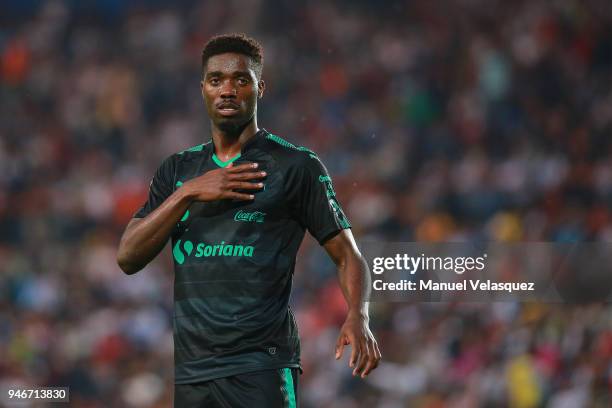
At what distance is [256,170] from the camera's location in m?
2.16

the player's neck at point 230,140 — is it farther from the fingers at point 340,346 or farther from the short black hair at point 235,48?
the fingers at point 340,346

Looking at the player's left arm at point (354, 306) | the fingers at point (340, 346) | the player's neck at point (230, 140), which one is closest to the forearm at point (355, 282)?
the player's left arm at point (354, 306)

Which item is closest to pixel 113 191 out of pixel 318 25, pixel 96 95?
pixel 96 95

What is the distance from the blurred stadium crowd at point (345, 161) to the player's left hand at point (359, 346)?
2787 mm

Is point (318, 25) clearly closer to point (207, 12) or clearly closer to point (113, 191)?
point (207, 12)

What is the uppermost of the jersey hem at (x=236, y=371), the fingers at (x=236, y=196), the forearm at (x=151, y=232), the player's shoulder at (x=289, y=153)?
the player's shoulder at (x=289, y=153)

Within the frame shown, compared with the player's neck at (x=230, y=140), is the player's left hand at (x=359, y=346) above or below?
below

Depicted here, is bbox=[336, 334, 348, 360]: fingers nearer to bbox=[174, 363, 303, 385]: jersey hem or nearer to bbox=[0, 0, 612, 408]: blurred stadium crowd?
bbox=[174, 363, 303, 385]: jersey hem

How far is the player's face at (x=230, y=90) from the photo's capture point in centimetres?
219

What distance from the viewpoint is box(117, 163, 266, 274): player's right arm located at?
2.05 m

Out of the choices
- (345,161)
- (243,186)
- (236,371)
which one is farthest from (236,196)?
(345,161)

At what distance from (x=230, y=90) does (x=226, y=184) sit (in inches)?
10.2

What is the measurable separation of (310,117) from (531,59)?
1296 millimetres

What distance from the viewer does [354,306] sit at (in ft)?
6.73
